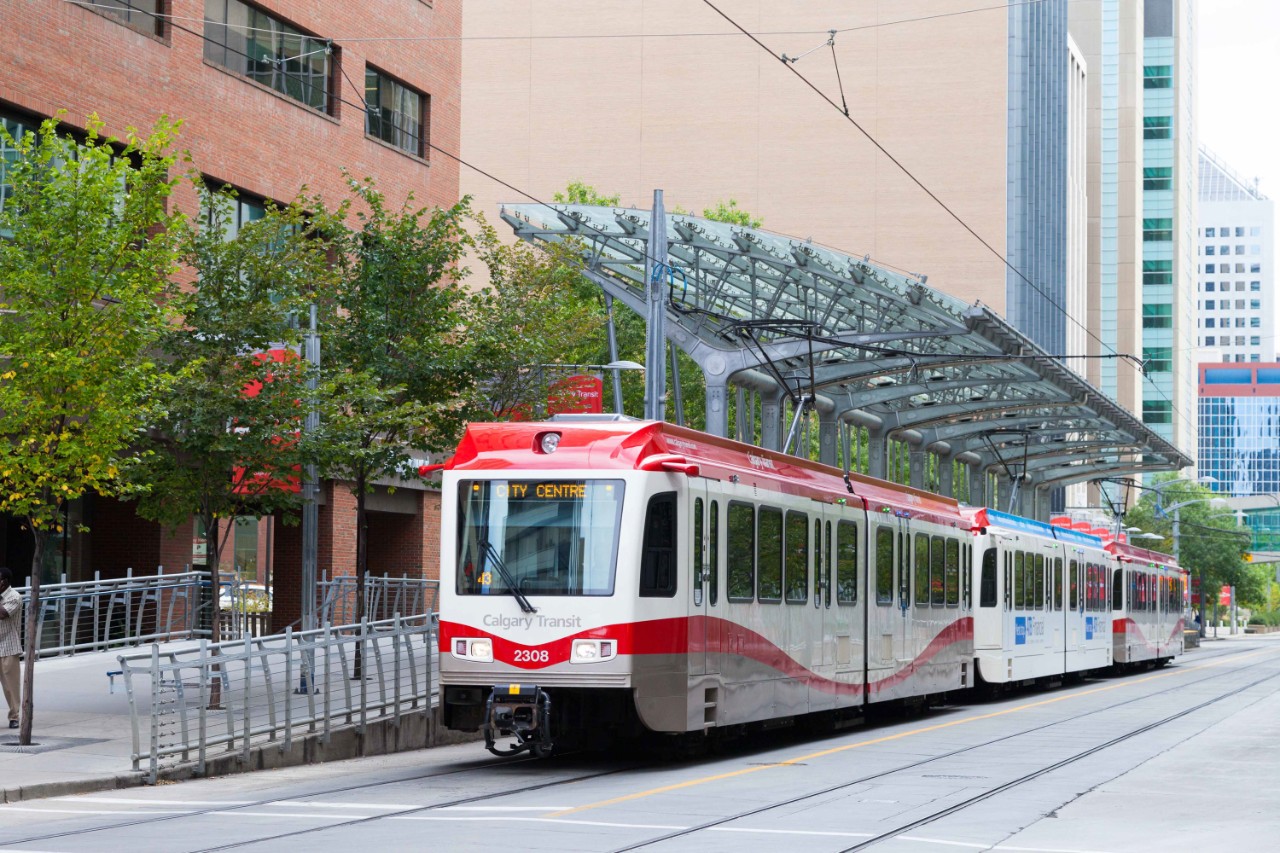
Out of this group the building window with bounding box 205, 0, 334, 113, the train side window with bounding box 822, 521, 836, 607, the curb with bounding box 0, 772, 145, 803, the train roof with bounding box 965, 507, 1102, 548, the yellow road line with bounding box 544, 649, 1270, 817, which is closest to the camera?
the yellow road line with bounding box 544, 649, 1270, 817

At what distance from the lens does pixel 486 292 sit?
24.8 metres

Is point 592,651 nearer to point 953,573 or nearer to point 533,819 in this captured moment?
point 533,819

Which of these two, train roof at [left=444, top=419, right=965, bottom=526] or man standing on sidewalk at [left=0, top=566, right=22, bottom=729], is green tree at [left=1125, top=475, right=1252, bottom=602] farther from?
man standing on sidewalk at [left=0, top=566, right=22, bottom=729]

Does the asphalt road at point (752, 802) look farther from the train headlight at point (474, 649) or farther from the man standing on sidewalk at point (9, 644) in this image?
the man standing on sidewalk at point (9, 644)

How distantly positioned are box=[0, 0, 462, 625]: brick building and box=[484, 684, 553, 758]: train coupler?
13.5 m

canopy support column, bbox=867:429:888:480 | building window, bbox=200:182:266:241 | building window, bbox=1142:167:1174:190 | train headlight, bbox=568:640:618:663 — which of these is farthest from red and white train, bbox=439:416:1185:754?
building window, bbox=1142:167:1174:190

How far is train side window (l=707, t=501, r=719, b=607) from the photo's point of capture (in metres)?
16.4

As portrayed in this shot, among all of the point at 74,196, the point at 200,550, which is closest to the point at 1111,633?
the point at 200,550

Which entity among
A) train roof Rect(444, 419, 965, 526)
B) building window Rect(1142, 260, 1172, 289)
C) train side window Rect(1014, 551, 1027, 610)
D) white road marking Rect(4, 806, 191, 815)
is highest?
building window Rect(1142, 260, 1172, 289)

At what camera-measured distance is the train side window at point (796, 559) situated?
18.7 metres

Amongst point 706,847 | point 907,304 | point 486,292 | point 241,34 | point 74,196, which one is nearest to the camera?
point 706,847

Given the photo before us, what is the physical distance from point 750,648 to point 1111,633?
2377cm

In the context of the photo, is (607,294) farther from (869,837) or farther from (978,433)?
(869,837)

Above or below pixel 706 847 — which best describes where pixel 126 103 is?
above
